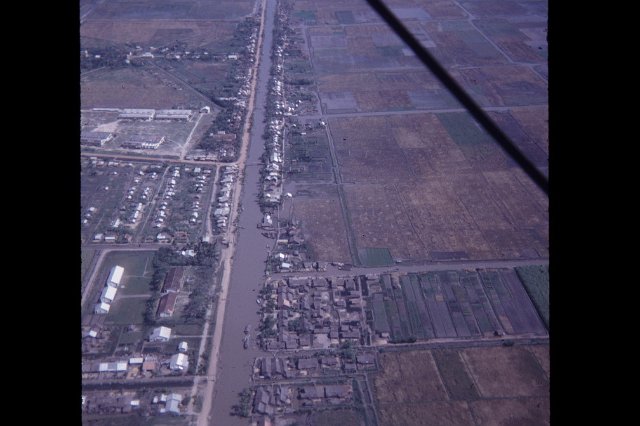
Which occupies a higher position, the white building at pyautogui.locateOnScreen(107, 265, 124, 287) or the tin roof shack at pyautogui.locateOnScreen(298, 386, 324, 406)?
the white building at pyautogui.locateOnScreen(107, 265, 124, 287)

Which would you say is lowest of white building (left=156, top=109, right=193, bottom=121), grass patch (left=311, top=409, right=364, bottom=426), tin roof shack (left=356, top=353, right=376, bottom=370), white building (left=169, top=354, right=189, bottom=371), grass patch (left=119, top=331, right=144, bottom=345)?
grass patch (left=311, top=409, right=364, bottom=426)

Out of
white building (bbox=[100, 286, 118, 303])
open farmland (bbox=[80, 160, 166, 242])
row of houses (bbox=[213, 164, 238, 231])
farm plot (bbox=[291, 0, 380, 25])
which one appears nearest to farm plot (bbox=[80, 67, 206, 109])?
open farmland (bbox=[80, 160, 166, 242])

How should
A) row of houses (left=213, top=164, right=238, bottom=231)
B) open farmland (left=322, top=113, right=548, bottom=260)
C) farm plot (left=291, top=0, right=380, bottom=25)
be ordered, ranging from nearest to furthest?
open farmland (left=322, top=113, right=548, bottom=260)
row of houses (left=213, top=164, right=238, bottom=231)
farm plot (left=291, top=0, right=380, bottom=25)

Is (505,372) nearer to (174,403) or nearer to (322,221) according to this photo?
(174,403)

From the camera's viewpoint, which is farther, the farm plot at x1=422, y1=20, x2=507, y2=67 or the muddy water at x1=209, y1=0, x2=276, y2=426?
the farm plot at x1=422, y1=20, x2=507, y2=67

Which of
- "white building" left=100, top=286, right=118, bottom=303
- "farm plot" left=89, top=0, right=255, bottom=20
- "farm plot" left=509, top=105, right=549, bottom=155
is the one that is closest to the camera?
"white building" left=100, top=286, right=118, bottom=303

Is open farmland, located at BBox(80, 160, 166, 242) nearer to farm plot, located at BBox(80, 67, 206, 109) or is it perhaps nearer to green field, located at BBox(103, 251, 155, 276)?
green field, located at BBox(103, 251, 155, 276)
